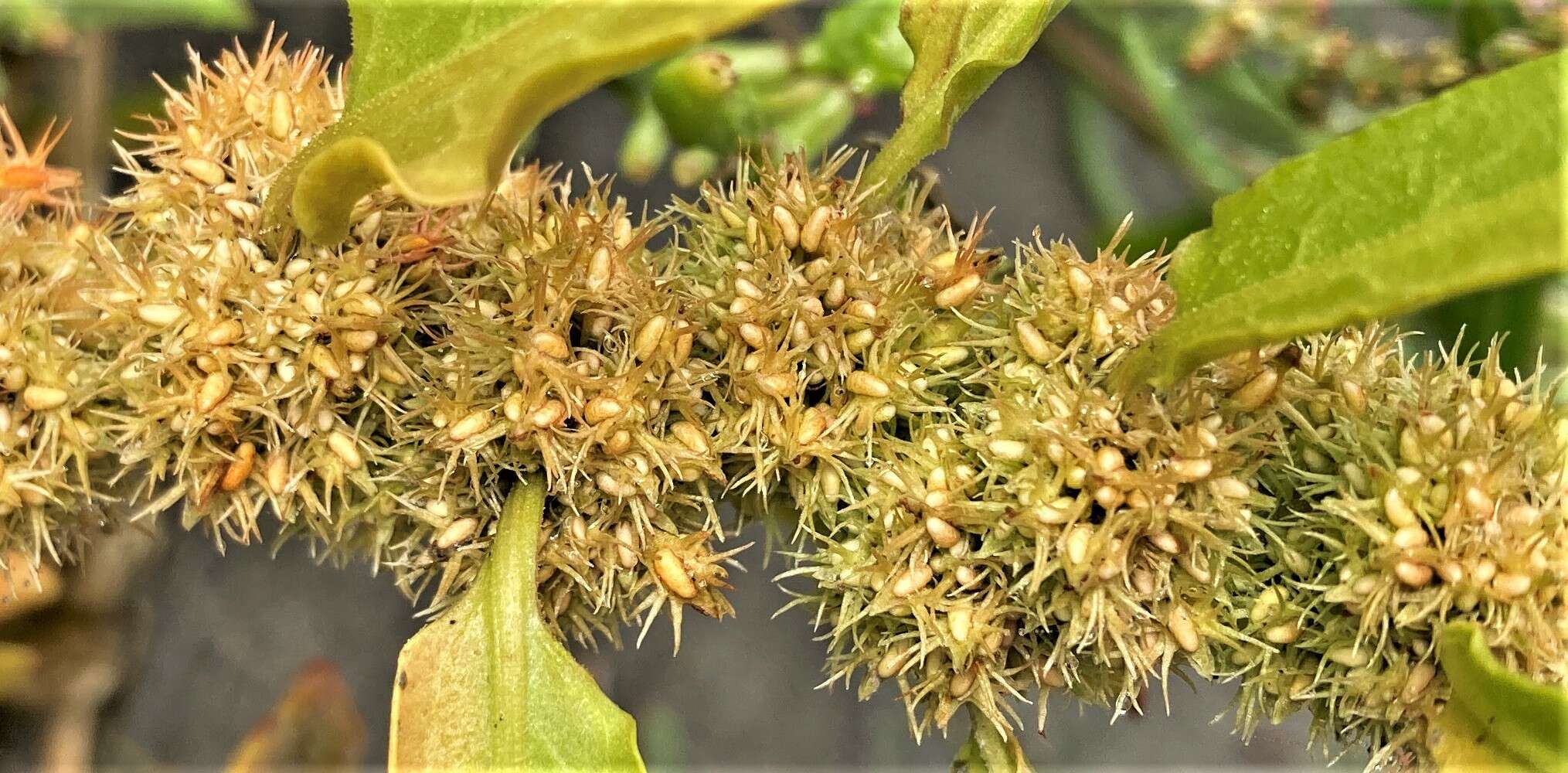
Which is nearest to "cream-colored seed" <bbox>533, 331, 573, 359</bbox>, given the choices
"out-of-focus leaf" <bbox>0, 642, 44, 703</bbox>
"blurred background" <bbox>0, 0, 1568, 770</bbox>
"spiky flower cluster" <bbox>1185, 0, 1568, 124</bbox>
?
"blurred background" <bbox>0, 0, 1568, 770</bbox>

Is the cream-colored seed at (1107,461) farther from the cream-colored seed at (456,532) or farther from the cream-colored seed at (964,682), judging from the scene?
the cream-colored seed at (456,532)

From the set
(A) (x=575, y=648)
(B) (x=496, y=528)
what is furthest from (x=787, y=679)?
(B) (x=496, y=528)

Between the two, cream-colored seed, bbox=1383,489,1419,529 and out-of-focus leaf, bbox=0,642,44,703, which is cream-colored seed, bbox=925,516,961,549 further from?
out-of-focus leaf, bbox=0,642,44,703

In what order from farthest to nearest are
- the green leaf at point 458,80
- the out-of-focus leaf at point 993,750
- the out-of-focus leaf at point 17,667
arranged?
the out-of-focus leaf at point 17,667 → the out-of-focus leaf at point 993,750 → the green leaf at point 458,80

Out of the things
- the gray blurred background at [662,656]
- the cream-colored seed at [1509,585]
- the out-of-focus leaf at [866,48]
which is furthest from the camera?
the gray blurred background at [662,656]

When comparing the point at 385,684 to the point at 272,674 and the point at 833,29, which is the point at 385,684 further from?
the point at 833,29

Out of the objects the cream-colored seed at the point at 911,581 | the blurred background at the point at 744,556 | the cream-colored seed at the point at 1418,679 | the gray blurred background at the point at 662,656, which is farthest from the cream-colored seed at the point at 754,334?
the gray blurred background at the point at 662,656

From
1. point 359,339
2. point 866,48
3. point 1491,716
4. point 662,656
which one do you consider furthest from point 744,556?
point 1491,716
